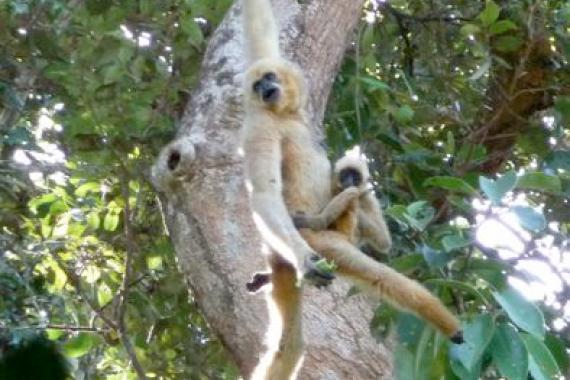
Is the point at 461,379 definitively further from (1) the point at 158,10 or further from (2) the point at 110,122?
(1) the point at 158,10

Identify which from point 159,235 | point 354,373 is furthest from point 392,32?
point 354,373

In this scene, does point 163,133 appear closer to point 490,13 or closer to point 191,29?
point 191,29

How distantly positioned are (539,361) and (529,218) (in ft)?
1.62

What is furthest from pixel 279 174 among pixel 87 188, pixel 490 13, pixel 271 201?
pixel 87 188

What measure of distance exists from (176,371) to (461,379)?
377 centimetres

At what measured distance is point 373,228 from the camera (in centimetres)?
488

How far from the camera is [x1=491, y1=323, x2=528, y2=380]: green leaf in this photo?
3.33 meters

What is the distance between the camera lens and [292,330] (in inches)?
158

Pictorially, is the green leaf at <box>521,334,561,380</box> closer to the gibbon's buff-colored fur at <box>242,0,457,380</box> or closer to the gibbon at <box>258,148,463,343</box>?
the gibbon at <box>258,148,463,343</box>

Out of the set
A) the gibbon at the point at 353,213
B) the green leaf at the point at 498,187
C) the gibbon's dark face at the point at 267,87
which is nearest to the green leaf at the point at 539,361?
the green leaf at the point at 498,187

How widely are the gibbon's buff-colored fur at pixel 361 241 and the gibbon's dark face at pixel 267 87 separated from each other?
1.69 ft

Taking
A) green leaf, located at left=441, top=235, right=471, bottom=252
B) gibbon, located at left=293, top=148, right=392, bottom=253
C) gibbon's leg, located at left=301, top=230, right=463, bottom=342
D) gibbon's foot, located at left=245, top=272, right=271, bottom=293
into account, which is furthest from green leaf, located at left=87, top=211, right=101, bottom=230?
green leaf, located at left=441, top=235, right=471, bottom=252

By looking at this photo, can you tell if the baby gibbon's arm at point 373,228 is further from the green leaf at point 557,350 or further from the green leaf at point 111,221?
the green leaf at point 111,221

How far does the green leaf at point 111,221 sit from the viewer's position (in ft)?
22.9
